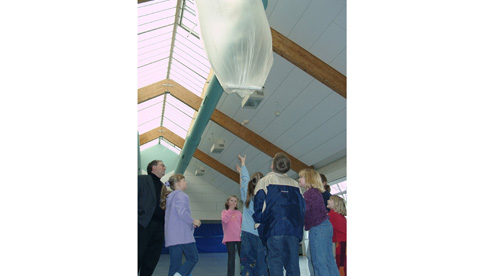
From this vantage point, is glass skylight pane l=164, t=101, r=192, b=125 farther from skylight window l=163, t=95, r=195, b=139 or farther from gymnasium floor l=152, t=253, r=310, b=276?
gymnasium floor l=152, t=253, r=310, b=276

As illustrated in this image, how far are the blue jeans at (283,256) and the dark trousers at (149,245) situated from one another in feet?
3.78

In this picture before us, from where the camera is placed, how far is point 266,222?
3.46 m

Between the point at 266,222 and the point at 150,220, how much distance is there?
45.6 inches

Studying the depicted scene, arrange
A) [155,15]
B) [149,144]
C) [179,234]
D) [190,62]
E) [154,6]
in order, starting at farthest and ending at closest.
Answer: [149,144]
[190,62]
[155,15]
[154,6]
[179,234]

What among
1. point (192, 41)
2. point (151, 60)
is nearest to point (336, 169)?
point (192, 41)

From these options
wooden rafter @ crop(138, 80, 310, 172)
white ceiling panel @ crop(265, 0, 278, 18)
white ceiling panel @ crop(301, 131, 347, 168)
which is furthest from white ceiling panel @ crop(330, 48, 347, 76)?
wooden rafter @ crop(138, 80, 310, 172)

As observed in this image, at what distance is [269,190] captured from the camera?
349cm

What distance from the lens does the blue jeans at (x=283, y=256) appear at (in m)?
3.34

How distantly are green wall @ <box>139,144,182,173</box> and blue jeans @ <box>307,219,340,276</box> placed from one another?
15.9m

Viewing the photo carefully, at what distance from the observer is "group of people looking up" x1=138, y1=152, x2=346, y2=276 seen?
3395 millimetres

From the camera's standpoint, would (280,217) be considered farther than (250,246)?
No

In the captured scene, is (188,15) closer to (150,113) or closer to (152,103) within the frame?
(152,103)
